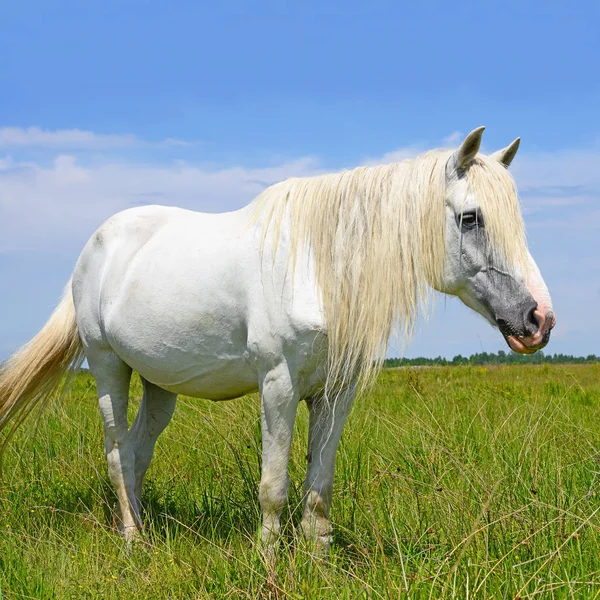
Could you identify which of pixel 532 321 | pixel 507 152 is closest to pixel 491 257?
pixel 532 321

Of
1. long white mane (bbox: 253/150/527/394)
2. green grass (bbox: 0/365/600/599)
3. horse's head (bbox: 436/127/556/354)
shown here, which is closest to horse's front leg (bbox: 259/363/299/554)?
green grass (bbox: 0/365/600/599)

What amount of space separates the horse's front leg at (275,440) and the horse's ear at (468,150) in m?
1.24

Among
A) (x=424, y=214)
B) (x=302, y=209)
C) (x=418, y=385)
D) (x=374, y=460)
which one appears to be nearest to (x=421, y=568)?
(x=424, y=214)

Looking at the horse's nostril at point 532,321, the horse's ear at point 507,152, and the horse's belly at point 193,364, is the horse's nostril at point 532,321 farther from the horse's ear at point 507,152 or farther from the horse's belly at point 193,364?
the horse's belly at point 193,364

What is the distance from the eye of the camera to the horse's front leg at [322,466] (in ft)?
11.9

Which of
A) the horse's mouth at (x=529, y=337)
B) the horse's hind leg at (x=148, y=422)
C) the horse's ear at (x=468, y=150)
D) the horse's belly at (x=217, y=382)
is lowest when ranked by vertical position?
the horse's hind leg at (x=148, y=422)

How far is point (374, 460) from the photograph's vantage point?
203 inches

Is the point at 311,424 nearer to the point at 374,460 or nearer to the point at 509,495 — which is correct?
the point at 509,495

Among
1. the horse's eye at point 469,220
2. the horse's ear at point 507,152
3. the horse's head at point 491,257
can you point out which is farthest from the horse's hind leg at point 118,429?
the horse's ear at point 507,152

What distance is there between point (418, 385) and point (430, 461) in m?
4.92

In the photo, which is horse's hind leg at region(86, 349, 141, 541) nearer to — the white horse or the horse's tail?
the horse's tail

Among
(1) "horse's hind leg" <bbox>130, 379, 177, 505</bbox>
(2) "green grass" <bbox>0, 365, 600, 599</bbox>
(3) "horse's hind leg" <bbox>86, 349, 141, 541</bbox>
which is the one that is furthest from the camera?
(1) "horse's hind leg" <bbox>130, 379, 177, 505</bbox>

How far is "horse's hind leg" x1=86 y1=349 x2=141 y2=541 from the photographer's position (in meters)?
4.56

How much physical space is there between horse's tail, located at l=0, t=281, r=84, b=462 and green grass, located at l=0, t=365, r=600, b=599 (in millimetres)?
635
